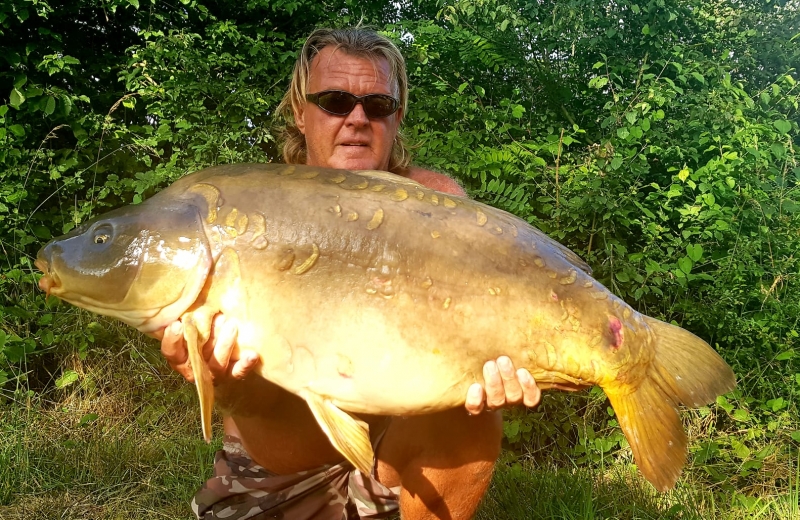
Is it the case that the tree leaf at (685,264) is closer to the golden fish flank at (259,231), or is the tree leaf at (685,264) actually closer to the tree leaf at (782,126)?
the tree leaf at (782,126)

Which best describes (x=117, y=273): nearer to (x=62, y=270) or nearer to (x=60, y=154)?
(x=62, y=270)

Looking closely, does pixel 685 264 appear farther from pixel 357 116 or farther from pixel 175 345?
pixel 175 345

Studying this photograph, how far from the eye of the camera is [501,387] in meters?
1.46

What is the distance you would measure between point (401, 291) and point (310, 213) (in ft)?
0.91

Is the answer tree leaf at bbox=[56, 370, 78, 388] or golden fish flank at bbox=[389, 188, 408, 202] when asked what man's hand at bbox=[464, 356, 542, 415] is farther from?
tree leaf at bbox=[56, 370, 78, 388]

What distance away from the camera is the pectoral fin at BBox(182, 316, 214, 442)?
134 cm

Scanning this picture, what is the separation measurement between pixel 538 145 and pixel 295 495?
235 centimetres

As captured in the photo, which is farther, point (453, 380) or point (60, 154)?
point (60, 154)

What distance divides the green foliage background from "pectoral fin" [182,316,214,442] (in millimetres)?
1897

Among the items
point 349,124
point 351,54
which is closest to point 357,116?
point 349,124

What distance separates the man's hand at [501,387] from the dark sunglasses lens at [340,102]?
1145 millimetres

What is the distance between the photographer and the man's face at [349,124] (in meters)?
2.19

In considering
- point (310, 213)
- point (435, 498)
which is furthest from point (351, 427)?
point (435, 498)

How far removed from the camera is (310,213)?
1423 mm
